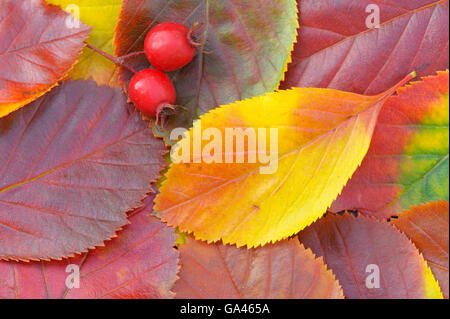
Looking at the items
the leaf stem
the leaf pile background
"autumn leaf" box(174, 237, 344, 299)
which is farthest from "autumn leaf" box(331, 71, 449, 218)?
the leaf stem

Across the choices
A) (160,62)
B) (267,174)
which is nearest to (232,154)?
(267,174)

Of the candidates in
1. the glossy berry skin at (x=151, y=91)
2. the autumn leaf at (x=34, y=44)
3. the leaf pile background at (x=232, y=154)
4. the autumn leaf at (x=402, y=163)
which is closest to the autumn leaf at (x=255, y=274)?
the leaf pile background at (x=232, y=154)

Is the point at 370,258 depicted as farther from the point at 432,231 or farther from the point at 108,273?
the point at 108,273

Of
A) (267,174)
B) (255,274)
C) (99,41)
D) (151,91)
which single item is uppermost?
(99,41)

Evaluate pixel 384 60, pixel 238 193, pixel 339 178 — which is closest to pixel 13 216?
pixel 238 193

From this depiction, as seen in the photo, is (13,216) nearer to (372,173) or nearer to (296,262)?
(296,262)

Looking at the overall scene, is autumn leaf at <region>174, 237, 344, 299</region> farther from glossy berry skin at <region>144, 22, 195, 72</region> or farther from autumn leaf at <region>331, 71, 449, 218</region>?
glossy berry skin at <region>144, 22, 195, 72</region>
